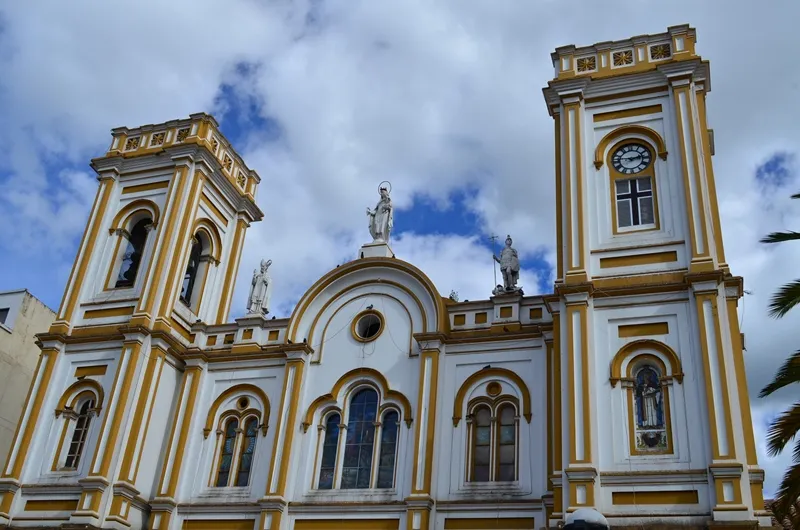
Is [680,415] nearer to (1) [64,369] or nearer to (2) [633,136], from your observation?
(2) [633,136]

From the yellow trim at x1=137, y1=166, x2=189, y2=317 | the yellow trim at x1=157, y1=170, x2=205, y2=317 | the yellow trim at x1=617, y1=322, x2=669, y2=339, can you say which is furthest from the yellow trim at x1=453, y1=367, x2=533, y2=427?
the yellow trim at x1=137, y1=166, x2=189, y2=317

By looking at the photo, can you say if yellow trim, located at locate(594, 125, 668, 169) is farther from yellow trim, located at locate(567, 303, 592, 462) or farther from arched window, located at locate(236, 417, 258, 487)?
arched window, located at locate(236, 417, 258, 487)

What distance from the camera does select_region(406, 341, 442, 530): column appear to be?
19344mm

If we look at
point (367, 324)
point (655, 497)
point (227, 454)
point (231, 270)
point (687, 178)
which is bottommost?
point (655, 497)

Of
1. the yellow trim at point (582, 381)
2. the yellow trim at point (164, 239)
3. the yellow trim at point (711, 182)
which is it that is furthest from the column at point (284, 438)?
the yellow trim at point (711, 182)

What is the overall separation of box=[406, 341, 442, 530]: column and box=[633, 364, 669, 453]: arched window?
4.74m

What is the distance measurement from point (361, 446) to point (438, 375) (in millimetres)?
2540

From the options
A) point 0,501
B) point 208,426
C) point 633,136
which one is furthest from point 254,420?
point 633,136

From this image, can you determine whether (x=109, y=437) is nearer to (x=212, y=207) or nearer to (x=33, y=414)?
(x=33, y=414)

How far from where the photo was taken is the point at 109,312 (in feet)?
80.5

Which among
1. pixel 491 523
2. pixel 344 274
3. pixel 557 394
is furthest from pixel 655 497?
pixel 344 274

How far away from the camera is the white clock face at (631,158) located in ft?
69.6

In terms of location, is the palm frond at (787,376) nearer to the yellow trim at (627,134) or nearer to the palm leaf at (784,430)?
the palm leaf at (784,430)

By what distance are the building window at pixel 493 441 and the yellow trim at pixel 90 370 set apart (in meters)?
9.93
